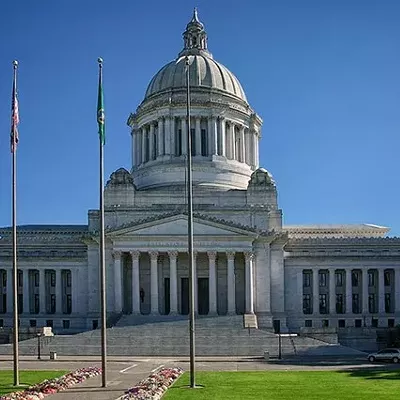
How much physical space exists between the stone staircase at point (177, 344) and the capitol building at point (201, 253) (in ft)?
35.5

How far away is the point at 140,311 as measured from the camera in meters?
89.1

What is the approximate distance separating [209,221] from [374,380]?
147 feet

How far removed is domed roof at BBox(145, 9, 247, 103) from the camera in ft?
348

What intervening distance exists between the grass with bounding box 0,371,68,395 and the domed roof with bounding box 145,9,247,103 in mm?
63632

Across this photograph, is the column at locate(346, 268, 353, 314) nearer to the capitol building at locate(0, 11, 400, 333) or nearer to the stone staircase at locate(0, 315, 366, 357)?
the capitol building at locate(0, 11, 400, 333)

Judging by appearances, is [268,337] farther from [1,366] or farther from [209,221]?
[1,366]

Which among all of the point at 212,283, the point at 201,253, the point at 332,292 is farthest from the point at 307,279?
the point at 201,253

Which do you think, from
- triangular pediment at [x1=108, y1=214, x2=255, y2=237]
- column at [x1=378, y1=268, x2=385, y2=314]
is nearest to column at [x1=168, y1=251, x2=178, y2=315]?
triangular pediment at [x1=108, y1=214, x2=255, y2=237]

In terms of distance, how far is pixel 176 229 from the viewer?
87.4 metres

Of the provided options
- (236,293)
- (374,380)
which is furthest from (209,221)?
(374,380)

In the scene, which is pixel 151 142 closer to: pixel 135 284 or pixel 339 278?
pixel 135 284

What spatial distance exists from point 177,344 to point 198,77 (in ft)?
157

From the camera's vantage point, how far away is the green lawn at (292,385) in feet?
118

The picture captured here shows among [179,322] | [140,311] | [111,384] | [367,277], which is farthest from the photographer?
[367,277]
